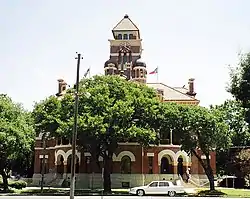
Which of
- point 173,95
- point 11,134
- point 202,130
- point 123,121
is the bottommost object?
point 11,134

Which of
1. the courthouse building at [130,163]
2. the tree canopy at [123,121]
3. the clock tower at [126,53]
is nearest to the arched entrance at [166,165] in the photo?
the courthouse building at [130,163]

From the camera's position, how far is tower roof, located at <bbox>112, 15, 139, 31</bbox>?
70500mm

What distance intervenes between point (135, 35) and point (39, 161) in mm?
26971

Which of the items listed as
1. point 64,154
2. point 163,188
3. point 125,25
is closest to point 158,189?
point 163,188

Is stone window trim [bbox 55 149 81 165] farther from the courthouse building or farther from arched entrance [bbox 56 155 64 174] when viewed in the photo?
arched entrance [bbox 56 155 64 174]

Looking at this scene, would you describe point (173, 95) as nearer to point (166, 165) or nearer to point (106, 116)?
point (166, 165)

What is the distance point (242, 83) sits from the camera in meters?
23.5

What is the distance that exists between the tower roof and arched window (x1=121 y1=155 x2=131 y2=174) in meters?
26.3

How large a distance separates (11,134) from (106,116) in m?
9.27

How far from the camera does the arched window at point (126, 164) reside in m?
52.7

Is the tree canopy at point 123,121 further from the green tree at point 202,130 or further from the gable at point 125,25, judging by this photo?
the gable at point 125,25

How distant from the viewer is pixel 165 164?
54.7 metres

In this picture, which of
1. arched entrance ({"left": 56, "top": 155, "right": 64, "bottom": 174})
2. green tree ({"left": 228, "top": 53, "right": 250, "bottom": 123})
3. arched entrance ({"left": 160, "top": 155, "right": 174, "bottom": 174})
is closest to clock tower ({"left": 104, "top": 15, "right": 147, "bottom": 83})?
arched entrance ({"left": 160, "top": 155, "right": 174, "bottom": 174})

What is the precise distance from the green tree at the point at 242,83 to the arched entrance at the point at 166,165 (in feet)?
99.3
